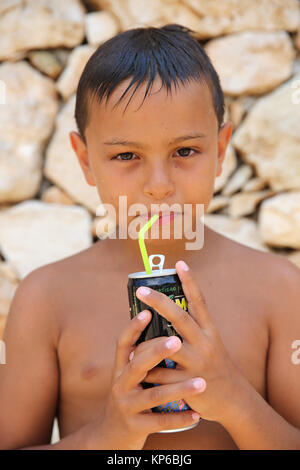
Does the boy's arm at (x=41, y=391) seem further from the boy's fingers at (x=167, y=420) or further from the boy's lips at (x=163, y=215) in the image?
the boy's lips at (x=163, y=215)

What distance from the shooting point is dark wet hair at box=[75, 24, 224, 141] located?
1.09 metres

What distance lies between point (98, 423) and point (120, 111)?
1.88 ft

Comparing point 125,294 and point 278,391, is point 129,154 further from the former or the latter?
point 278,391

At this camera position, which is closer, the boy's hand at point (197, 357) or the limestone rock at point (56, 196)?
the boy's hand at point (197, 357)

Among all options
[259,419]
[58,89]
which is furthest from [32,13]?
[259,419]

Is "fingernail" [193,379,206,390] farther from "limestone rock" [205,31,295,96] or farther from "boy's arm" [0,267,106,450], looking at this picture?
"limestone rock" [205,31,295,96]

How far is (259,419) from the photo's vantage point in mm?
947

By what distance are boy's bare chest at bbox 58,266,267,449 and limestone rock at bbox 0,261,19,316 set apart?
1.01 meters

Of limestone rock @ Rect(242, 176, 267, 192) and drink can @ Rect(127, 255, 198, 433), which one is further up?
drink can @ Rect(127, 255, 198, 433)

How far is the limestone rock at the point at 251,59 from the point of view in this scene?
2100 millimetres

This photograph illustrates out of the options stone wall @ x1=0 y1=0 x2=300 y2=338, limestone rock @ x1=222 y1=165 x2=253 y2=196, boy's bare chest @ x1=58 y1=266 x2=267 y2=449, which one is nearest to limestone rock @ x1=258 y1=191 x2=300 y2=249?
stone wall @ x1=0 y1=0 x2=300 y2=338

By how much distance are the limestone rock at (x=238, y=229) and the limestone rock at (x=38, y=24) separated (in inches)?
35.0

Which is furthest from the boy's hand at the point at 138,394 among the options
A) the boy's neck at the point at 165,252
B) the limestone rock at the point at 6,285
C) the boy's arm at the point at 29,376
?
the limestone rock at the point at 6,285
